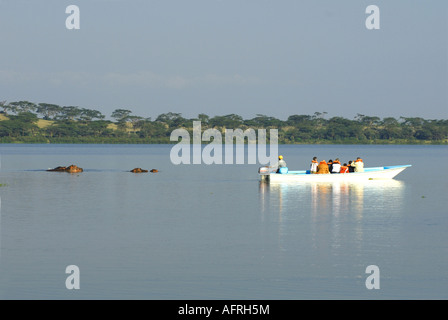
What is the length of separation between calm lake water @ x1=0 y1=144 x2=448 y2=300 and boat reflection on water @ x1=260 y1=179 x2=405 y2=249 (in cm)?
9

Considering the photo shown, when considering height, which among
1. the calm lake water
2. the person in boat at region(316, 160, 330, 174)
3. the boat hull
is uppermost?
the person in boat at region(316, 160, 330, 174)

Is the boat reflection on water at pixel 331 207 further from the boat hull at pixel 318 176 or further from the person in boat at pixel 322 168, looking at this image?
the person in boat at pixel 322 168

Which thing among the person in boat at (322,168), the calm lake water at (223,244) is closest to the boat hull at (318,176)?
the person in boat at (322,168)

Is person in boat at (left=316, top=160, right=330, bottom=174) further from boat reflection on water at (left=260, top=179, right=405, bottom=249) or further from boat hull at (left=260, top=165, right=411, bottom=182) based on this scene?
boat reflection on water at (left=260, top=179, right=405, bottom=249)

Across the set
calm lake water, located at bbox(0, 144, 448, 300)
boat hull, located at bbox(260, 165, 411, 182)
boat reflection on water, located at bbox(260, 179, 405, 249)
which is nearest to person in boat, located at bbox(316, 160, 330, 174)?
boat hull, located at bbox(260, 165, 411, 182)

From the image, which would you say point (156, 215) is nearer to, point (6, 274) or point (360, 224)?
point (360, 224)

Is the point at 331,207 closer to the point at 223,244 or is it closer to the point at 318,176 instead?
the point at 223,244

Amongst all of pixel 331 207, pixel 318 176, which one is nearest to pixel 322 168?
pixel 318 176

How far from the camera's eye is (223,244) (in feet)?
82.5

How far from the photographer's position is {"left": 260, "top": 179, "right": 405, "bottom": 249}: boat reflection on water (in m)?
28.5

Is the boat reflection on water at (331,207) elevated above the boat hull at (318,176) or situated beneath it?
situated beneath

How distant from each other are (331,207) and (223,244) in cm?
1345

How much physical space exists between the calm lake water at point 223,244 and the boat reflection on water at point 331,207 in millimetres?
87

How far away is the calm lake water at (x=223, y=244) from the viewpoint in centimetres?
1864
